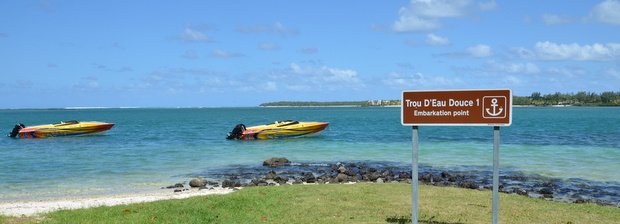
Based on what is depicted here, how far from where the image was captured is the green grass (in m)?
12.6

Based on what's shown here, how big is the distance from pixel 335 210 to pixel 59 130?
5465 cm

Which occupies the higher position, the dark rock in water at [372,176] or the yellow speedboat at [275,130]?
the yellow speedboat at [275,130]

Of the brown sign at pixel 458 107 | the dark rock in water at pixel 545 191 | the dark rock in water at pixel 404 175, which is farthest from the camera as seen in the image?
the dark rock in water at pixel 404 175

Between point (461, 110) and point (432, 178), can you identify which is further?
point (432, 178)

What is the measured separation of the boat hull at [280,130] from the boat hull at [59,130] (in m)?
17.9

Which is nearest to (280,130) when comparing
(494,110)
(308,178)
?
(308,178)

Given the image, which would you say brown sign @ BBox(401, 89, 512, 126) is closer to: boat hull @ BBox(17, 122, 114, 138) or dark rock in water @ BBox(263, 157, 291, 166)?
dark rock in water @ BBox(263, 157, 291, 166)

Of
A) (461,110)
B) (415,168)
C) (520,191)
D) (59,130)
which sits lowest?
(520,191)

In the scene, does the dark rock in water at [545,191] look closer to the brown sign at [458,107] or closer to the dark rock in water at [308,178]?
the dark rock in water at [308,178]

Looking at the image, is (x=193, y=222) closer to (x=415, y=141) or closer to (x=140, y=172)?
(x=415, y=141)

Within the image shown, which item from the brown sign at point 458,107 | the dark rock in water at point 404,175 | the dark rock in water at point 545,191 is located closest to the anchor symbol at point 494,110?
the brown sign at point 458,107

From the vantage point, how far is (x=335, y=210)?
44.8 feet

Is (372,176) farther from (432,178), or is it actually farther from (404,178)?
(432,178)

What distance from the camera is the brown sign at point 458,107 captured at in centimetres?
898
